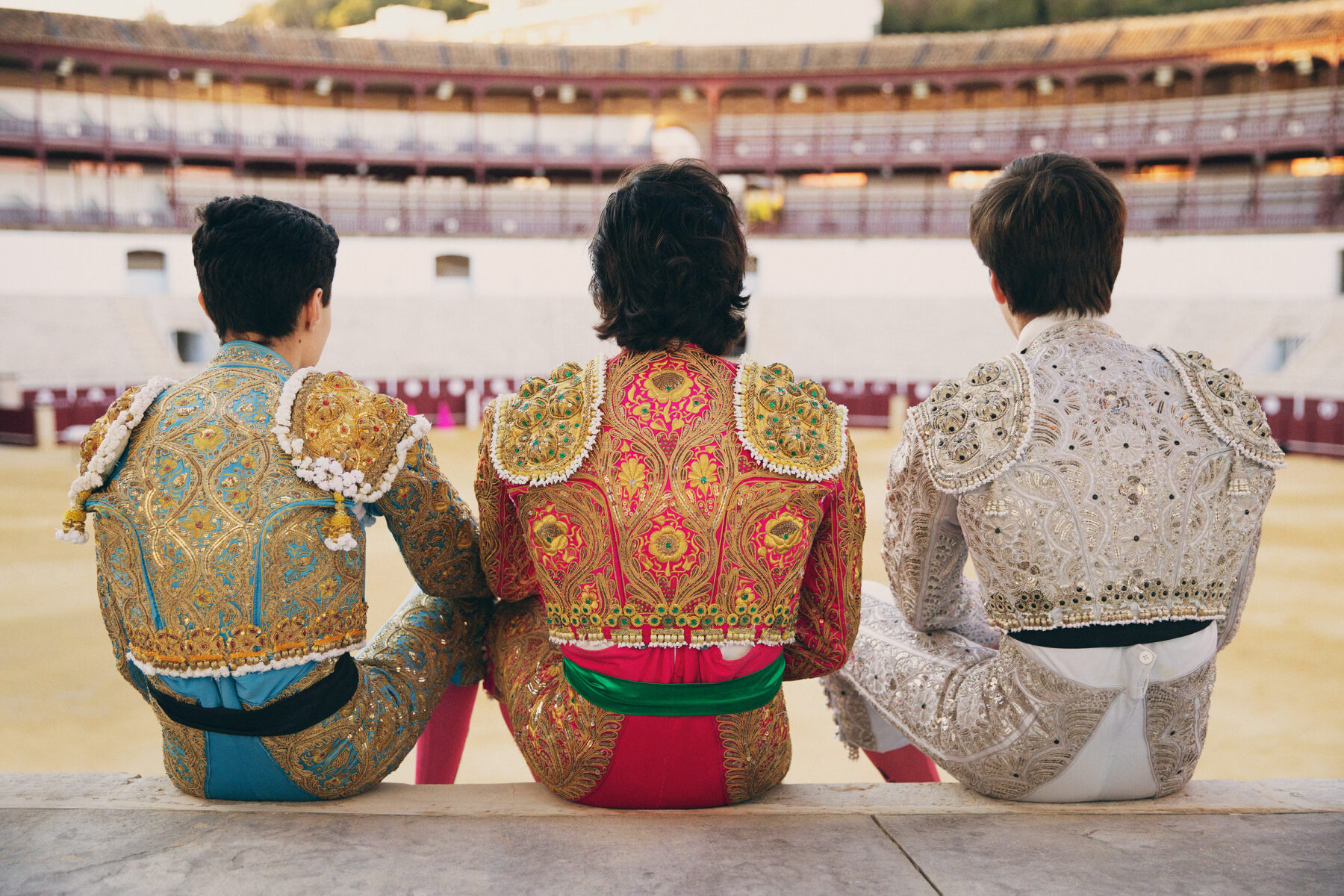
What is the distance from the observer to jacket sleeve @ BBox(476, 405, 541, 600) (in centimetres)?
156

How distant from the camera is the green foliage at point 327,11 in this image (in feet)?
122

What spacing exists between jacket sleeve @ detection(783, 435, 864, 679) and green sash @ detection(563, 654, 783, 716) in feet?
0.54

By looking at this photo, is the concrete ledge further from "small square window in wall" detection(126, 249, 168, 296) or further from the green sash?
"small square window in wall" detection(126, 249, 168, 296)

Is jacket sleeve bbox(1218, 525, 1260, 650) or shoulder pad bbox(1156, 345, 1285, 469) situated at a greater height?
shoulder pad bbox(1156, 345, 1285, 469)

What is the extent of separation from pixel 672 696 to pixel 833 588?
32cm

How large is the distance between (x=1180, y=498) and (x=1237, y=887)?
0.55 m

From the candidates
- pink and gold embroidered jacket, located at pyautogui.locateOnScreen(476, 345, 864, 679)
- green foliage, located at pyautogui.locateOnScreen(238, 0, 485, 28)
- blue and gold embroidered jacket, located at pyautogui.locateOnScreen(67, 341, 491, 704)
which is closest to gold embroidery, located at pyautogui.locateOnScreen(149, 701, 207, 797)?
blue and gold embroidered jacket, located at pyautogui.locateOnScreen(67, 341, 491, 704)

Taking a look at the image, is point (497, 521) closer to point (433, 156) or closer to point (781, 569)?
point (781, 569)

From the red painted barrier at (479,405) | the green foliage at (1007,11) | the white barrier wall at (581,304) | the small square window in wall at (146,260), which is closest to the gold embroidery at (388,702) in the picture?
the red painted barrier at (479,405)

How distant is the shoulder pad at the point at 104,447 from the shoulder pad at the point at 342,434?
0.69 feet

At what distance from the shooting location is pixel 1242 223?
19234 mm

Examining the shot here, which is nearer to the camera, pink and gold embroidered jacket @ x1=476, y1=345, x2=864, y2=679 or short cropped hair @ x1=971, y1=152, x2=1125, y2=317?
pink and gold embroidered jacket @ x1=476, y1=345, x2=864, y2=679

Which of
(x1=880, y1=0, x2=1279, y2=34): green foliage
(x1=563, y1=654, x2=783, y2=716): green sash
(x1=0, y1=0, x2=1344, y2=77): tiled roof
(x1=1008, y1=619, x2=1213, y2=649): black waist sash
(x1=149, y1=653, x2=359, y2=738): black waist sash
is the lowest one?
(x1=149, y1=653, x2=359, y2=738): black waist sash

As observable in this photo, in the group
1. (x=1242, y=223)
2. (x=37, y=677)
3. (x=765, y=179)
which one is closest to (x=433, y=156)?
(x=765, y=179)
